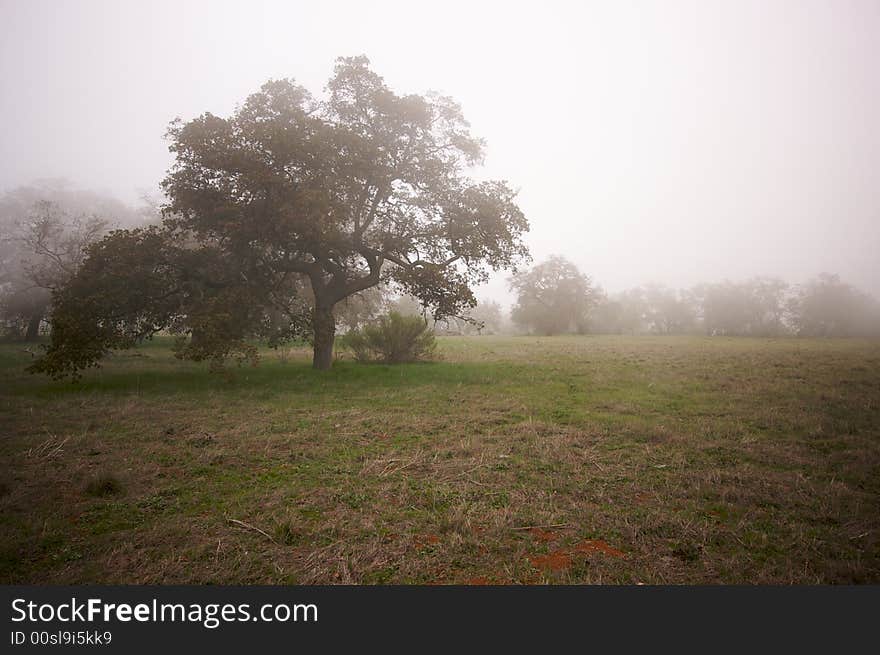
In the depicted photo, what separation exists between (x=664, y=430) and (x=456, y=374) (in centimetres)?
878

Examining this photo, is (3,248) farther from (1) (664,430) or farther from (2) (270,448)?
(1) (664,430)

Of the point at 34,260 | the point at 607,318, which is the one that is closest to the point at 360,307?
the point at 34,260

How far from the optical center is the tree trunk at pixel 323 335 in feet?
51.5

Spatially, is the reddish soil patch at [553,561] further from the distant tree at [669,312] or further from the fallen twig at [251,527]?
the distant tree at [669,312]

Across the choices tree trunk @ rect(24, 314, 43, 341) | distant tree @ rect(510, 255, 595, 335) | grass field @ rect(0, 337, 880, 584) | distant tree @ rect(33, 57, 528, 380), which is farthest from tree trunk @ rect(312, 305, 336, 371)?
distant tree @ rect(510, 255, 595, 335)

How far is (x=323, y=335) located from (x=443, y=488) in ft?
38.6

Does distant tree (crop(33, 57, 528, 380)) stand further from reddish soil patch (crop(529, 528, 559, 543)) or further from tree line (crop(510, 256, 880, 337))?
tree line (crop(510, 256, 880, 337))

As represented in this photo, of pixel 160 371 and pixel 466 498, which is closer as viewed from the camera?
pixel 466 498

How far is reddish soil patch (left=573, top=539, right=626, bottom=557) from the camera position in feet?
13.3

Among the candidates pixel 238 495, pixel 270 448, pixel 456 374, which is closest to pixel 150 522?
pixel 238 495

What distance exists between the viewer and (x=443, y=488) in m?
5.66

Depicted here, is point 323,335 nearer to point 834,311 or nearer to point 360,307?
A: point 360,307

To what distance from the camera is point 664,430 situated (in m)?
8.17

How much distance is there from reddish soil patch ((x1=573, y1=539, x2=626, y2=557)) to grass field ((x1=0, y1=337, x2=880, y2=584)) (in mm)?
41
